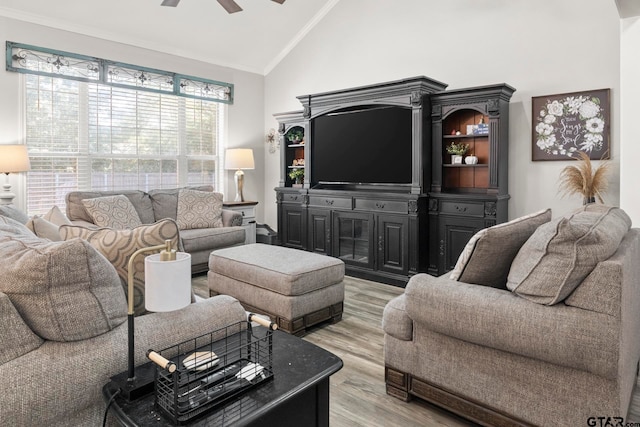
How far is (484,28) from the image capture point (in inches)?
176

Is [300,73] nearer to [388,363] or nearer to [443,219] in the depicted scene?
[443,219]

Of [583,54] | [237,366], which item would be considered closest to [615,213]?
[237,366]

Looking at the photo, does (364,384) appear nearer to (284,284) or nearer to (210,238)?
(284,284)

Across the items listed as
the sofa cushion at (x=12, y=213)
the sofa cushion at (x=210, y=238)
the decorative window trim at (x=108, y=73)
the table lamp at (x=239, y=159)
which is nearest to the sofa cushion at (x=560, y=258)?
the sofa cushion at (x=12, y=213)

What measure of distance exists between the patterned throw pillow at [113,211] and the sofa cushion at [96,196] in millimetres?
88

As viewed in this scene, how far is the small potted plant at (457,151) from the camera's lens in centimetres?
444

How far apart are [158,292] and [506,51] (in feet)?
14.4

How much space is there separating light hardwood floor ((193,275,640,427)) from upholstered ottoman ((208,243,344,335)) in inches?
7.0

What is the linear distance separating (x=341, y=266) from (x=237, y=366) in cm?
203

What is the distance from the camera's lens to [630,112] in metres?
3.10

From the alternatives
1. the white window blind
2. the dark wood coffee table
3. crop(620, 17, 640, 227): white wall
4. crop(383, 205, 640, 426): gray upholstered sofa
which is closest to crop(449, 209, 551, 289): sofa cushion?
crop(383, 205, 640, 426): gray upholstered sofa

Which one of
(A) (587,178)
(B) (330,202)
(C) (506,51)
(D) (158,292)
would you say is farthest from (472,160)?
(D) (158,292)

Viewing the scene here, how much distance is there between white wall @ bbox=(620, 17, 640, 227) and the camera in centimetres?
305

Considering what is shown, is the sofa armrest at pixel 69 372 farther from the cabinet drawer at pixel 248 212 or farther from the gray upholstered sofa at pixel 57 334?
the cabinet drawer at pixel 248 212
